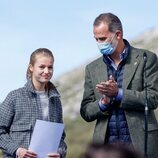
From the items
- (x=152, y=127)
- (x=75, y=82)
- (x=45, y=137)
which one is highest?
(x=75, y=82)

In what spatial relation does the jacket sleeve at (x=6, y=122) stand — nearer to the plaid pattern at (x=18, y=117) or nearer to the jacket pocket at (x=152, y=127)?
the plaid pattern at (x=18, y=117)

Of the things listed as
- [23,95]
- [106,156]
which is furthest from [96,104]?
[106,156]

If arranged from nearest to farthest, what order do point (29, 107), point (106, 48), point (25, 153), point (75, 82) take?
point (25, 153) → point (106, 48) → point (29, 107) → point (75, 82)

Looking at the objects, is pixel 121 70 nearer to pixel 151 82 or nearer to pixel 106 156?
pixel 151 82

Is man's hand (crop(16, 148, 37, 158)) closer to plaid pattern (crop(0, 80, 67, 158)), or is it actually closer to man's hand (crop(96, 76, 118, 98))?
plaid pattern (crop(0, 80, 67, 158))

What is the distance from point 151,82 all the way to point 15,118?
163 cm

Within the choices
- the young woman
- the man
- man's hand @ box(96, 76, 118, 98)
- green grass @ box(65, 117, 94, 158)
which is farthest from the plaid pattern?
green grass @ box(65, 117, 94, 158)

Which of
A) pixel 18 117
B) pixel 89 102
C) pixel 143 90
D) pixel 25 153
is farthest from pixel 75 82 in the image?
pixel 25 153

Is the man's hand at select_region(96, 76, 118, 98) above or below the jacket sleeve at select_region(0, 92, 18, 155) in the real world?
above

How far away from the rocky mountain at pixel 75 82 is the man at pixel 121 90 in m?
89.6

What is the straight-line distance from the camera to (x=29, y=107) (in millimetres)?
7055

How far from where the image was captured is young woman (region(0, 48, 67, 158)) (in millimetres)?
6977

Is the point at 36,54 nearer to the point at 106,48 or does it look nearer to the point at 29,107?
the point at 29,107

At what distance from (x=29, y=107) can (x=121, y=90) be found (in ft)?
3.55
